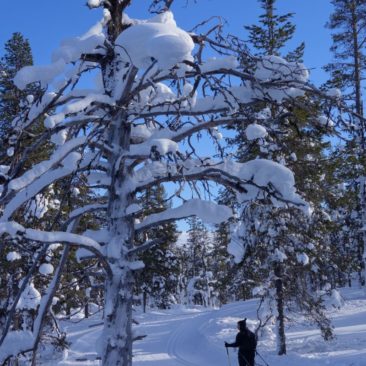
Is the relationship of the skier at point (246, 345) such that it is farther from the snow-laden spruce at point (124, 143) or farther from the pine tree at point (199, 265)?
the pine tree at point (199, 265)

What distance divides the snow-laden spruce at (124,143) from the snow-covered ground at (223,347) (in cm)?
878

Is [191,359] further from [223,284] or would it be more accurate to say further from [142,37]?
[142,37]

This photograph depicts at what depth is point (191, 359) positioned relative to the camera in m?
21.1

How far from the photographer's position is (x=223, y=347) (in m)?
21.5

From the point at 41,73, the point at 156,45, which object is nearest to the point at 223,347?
the point at 41,73

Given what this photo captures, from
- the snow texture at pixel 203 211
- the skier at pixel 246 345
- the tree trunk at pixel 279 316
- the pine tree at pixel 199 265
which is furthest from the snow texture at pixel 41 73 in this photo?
the pine tree at pixel 199 265

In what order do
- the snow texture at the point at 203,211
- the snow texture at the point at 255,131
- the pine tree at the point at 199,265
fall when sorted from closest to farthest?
the snow texture at the point at 255,131 → the snow texture at the point at 203,211 → the pine tree at the point at 199,265

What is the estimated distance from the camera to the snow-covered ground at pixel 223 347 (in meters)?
16.3

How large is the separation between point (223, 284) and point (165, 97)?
12.8 m

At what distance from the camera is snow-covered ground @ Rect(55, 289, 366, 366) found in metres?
16.3

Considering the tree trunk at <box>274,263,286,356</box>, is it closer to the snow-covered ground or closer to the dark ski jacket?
the snow-covered ground

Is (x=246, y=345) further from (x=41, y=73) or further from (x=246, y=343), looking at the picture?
(x=41, y=73)

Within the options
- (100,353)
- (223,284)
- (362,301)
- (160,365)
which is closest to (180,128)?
(100,353)

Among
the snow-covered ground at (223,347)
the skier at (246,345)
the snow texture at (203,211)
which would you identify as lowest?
the snow-covered ground at (223,347)
